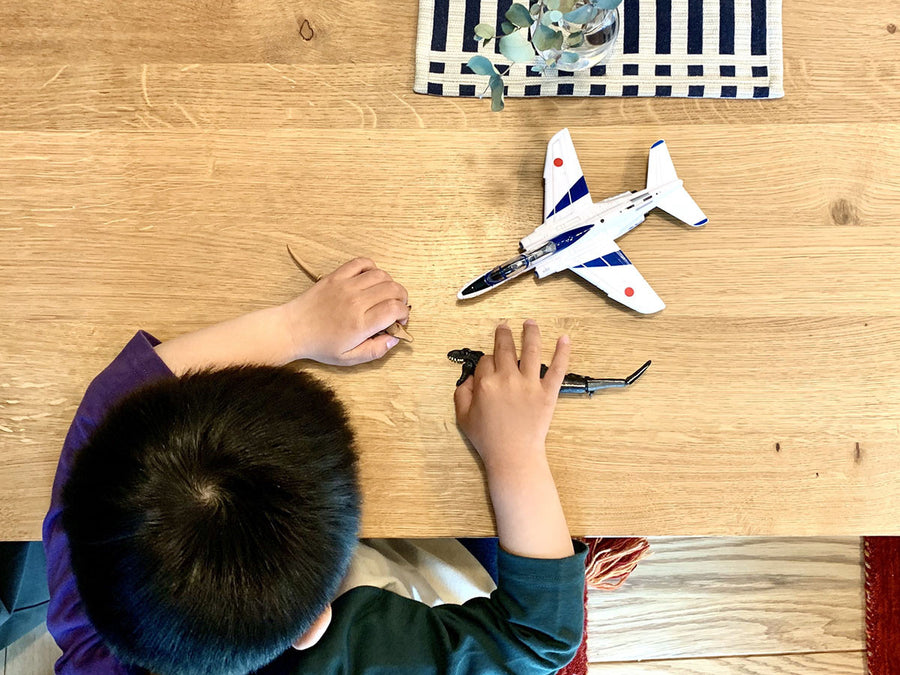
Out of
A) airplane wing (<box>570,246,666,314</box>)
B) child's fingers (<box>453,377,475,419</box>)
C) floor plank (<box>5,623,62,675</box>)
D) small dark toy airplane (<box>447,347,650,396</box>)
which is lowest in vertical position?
floor plank (<box>5,623,62,675</box>)

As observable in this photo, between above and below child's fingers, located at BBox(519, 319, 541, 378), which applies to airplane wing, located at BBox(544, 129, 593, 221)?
above

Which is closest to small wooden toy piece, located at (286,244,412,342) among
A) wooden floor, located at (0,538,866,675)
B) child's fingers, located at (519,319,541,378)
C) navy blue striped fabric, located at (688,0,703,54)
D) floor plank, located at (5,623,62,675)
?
child's fingers, located at (519,319,541,378)

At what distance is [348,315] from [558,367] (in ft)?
0.73

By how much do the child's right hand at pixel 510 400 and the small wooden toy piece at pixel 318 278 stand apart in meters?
0.08

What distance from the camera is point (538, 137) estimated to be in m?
0.74

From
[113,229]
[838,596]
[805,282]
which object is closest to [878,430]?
[805,282]

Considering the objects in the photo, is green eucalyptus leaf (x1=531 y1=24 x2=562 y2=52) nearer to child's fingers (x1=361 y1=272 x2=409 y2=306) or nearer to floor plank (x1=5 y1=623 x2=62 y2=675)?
child's fingers (x1=361 y1=272 x2=409 y2=306)

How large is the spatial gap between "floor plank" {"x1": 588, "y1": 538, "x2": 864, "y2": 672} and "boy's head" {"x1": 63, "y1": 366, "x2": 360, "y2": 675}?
29.0 inches

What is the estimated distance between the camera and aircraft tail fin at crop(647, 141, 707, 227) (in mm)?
706

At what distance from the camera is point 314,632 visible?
631 millimetres

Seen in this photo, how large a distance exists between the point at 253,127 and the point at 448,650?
596 mm

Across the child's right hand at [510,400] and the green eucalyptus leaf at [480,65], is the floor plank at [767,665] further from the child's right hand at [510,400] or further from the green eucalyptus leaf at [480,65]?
the green eucalyptus leaf at [480,65]

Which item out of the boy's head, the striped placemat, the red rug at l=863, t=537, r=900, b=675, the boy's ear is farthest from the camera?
the red rug at l=863, t=537, r=900, b=675

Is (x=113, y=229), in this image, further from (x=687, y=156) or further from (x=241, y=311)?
(x=687, y=156)
